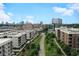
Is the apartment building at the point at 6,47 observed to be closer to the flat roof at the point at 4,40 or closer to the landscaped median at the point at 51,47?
the flat roof at the point at 4,40

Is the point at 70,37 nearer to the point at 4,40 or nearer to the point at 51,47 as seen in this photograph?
the point at 51,47

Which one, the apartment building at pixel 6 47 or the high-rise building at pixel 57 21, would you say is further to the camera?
the high-rise building at pixel 57 21

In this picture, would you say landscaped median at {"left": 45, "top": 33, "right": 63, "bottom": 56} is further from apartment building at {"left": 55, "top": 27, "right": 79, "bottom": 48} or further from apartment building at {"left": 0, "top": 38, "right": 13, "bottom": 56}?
apartment building at {"left": 0, "top": 38, "right": 13, "bottom": 56}

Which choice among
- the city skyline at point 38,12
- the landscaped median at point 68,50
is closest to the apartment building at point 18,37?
the city skyline at point 38,12

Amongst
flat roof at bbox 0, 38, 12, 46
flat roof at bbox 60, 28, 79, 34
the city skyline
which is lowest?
flat roof at bbox 0, 38, 12, 46

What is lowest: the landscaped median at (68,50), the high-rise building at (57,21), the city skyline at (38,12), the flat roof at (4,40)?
the landscaped median at (68,50)

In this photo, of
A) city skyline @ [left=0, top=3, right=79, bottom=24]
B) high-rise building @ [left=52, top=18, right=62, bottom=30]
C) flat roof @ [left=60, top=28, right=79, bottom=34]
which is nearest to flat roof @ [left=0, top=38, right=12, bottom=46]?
city skyline @ [left=0, top=3, right=79, bottom=24]

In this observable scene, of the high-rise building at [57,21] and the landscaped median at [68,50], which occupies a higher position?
the high-rise building at [57,21]

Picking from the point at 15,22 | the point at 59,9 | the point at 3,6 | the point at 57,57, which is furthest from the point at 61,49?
the point at 3,6
